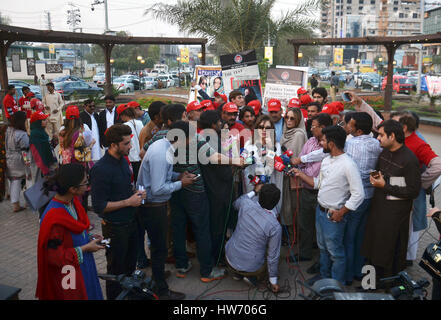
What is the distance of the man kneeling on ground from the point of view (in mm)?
3742

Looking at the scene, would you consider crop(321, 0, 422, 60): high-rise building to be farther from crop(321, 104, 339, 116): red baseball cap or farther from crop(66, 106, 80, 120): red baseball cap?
crop(66, 106, 80, 120): red baseball cap

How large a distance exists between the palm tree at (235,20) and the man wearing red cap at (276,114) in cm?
859

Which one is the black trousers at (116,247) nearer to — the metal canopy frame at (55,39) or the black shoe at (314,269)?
the black shoe at (314,269)

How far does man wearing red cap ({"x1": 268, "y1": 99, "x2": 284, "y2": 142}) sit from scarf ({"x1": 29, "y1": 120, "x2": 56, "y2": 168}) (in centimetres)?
332

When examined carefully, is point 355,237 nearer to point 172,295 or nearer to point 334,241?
point 334,241

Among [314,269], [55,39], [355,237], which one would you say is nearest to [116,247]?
[314,269]

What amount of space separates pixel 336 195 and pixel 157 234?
1800mm

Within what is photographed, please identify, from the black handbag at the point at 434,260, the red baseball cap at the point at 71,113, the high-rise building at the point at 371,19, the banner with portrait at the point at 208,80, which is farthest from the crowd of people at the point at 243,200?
the high-rise building at the point at 371,19

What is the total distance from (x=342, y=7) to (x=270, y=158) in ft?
463

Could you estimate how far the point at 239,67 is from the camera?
853 cm

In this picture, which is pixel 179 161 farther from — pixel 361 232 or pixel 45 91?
pixel 45 91

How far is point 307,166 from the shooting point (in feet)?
14.4

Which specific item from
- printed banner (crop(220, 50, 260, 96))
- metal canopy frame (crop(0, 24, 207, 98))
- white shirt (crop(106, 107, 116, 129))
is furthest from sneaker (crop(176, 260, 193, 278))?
metal canopy frame (crop(0, 24, 207, 98))

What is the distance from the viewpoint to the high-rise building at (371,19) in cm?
10619
